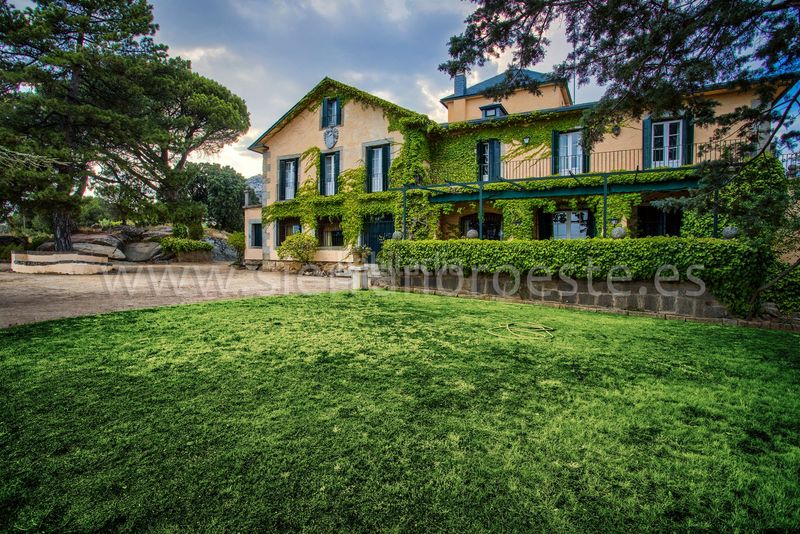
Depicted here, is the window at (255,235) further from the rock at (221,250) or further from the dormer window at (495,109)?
the dormer window at (495,109)

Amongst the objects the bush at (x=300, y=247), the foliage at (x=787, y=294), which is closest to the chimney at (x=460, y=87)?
the bush at (x=300, y=247)

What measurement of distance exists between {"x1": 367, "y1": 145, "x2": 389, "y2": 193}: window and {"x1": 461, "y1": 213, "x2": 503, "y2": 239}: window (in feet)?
12.3

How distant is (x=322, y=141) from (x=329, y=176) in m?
1.67

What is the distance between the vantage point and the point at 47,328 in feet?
14.5

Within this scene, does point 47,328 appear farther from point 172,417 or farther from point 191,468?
point 191,468

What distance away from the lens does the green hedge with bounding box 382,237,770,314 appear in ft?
19.9

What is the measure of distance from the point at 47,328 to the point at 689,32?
839 cm

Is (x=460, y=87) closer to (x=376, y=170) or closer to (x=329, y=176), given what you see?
(x=376, y=170)

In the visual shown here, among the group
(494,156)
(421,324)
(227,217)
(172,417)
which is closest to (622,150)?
(494,156)

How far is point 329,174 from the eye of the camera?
643 inches

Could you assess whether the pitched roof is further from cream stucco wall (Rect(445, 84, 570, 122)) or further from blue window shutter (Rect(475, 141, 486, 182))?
cream stucco wall (Rect(445, 84, 570, 122))

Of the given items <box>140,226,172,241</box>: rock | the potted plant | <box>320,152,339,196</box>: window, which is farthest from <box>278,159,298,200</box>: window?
<box>140,226,172,241</box>: rock

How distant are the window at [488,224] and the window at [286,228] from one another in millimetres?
8075

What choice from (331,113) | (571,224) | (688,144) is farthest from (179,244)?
(688,144)
